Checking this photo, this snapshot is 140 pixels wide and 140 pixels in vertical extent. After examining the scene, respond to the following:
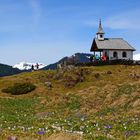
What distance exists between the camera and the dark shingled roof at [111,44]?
12006 cm

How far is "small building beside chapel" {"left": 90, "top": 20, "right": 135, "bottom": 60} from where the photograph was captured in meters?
120

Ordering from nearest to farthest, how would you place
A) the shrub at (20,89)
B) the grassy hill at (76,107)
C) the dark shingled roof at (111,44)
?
the grassy hill at (76,107) → the shrub at (20,89) → the dark shingled roof at (111,44)

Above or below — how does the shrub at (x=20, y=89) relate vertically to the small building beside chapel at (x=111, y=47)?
below

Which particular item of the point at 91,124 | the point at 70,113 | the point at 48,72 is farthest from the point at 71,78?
Answer: the point at 91,124

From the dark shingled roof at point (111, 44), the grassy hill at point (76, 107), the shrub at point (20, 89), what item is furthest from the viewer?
the dark shingled roof at point (111, 44)

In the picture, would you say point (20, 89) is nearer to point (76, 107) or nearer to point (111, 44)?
point (76, 107)

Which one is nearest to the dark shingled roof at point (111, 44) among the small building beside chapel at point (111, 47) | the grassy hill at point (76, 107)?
the small building beside chapel at point (111, 47)

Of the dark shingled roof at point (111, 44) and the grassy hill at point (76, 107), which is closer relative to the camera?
the grassy hill at point (76, 107)

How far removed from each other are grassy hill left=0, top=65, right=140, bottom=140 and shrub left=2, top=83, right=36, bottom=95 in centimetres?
88

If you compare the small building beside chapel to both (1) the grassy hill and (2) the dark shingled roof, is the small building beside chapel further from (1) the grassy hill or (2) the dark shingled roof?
(1) the grassy hill

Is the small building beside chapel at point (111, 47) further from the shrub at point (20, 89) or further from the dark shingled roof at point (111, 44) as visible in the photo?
the shrub at point (20, 89)

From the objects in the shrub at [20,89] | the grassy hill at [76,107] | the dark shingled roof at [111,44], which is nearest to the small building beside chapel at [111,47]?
the dark shingled roof at [111,44]

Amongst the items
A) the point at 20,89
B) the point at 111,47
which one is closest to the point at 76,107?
the point at 20,89

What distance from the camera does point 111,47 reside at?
120188mm
